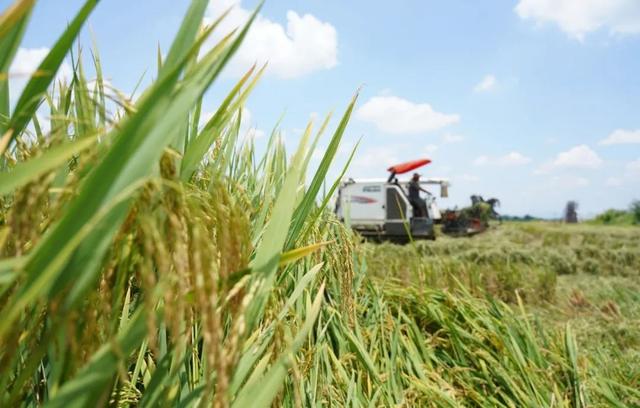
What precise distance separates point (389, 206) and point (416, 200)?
76 centimetres

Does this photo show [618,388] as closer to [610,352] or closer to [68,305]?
[610,352]

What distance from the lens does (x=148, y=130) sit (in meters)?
0.50

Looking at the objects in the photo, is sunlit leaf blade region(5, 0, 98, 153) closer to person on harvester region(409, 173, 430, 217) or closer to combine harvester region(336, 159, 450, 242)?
combine harvester region(336, 159, 450, 242)

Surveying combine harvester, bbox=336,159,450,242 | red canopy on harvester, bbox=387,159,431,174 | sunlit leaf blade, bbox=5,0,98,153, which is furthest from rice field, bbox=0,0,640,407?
red canopy on harvester, bbox=387,159,431,174

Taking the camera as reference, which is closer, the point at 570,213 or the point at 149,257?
the point at 149,257

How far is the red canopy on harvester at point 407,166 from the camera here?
14555 mm

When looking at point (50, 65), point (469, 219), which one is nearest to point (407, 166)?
point (469, 219)

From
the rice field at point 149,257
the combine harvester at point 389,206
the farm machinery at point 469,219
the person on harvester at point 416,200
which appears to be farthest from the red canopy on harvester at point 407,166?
the rice field at point 149,257

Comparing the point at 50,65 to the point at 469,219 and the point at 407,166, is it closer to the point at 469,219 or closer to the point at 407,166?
the point at 407,166

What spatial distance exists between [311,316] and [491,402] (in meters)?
1.53

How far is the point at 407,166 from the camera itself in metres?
14.7

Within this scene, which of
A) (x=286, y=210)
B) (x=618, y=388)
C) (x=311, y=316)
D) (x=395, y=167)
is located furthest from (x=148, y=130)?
(x=395, y=167)

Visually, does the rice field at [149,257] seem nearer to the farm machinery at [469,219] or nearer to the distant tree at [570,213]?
the farm machinery at [469,219]

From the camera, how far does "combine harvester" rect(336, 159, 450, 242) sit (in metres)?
13.6
